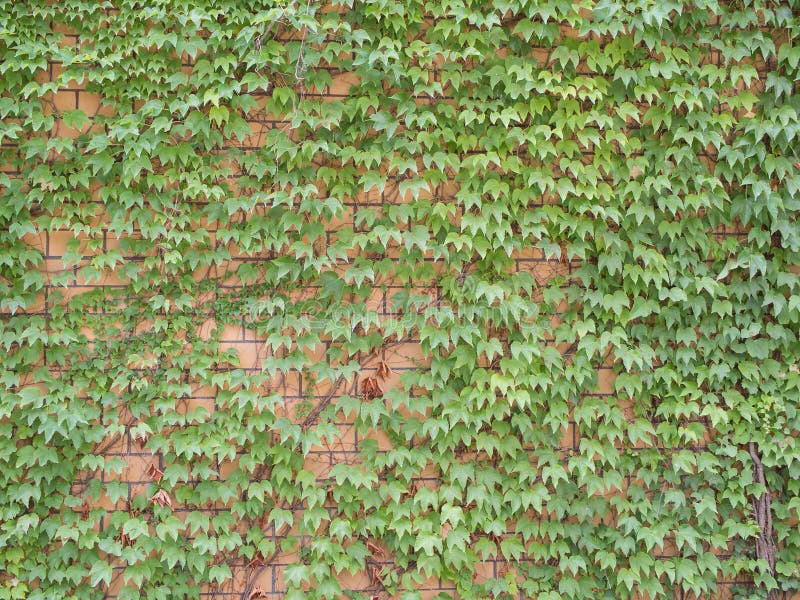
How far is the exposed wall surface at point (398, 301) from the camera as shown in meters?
3.37

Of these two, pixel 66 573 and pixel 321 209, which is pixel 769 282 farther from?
pixel 66 573

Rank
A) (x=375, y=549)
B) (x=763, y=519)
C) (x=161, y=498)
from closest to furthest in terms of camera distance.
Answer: (x=161, y=498) < (x=375, y=549) < (x=763, y=519)

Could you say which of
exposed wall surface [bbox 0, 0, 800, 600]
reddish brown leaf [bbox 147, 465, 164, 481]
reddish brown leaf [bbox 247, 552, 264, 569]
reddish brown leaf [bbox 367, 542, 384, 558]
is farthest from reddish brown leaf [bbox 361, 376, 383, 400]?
reddish brown leaf [bbox 147, 465, 164, 481]

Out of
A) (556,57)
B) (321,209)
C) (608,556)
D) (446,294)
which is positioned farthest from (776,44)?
(608,556)

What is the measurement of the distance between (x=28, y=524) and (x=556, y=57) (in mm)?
3434

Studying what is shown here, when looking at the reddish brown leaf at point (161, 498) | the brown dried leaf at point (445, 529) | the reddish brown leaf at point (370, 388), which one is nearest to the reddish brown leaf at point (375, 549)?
the brown dried leaf at point (445, 529)

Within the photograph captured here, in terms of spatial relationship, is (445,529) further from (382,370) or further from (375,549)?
(382,370)

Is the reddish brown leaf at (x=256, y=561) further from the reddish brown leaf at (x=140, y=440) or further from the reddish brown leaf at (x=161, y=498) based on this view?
the reddish brown leaf at (x=140, y=440)

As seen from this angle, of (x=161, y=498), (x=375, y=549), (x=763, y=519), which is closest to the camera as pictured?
(x=161, y=498)

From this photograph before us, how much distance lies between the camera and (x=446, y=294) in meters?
3.54

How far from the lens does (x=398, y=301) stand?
3512 millimetres

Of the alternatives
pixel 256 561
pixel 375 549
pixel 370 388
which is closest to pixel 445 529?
pixel 375 549

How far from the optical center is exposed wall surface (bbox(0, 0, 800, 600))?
11.1 ft

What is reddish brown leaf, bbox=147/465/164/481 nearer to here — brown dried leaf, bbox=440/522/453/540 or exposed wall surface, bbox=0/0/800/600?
exposed wall surface, bbox=0/0/800/600
